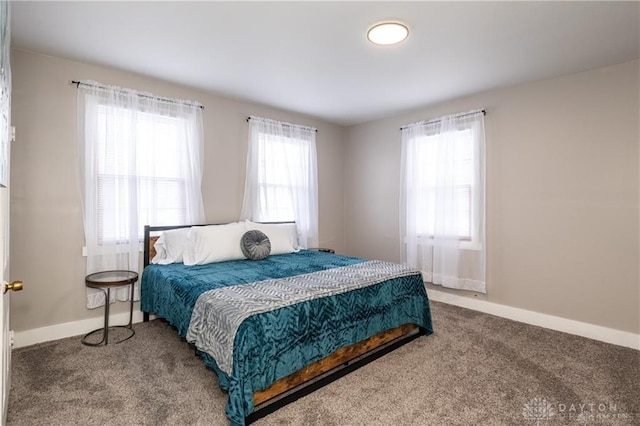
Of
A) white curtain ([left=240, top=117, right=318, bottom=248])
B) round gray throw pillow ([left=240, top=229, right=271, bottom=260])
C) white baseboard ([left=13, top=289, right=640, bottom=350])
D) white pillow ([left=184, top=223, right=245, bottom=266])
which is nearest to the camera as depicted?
white baseboard ([left=13, top=289, right=640, bottom=350])

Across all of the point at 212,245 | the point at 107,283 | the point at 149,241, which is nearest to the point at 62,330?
the point at 107,283

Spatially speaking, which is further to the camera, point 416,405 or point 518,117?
point 518,117

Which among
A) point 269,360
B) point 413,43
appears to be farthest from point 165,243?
point 413,43

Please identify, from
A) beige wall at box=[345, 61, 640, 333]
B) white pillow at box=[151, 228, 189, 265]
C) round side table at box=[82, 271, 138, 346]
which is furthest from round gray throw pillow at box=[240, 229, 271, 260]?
beige wall at box=[345, 61, 640, 333]

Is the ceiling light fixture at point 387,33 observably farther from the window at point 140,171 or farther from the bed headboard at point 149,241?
the bed headboard at point 149,241

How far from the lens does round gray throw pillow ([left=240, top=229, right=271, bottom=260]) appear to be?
3438 millimetres

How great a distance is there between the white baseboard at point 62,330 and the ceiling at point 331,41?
2365 mm

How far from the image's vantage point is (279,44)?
266 cm

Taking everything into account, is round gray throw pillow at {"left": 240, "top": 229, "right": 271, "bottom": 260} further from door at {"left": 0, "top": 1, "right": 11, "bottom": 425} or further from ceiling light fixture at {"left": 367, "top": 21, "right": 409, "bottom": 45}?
ceiling light fixture at {"left": 367, "top": 21, "right": 409, "bottom": 45}

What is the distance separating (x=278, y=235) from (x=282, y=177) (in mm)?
913

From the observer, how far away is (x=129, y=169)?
3.21 m

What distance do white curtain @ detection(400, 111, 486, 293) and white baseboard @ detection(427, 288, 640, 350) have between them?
0.19 m

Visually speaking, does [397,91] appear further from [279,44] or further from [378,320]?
[378,320]

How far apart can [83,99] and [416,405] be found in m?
3.64
